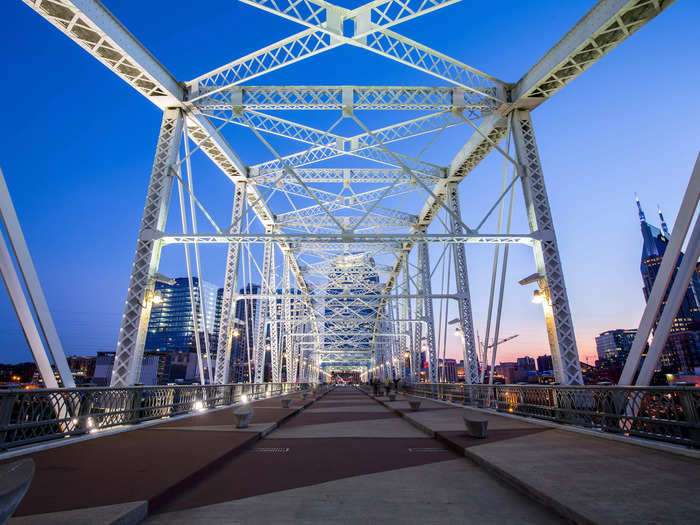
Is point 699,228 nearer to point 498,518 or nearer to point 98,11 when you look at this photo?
point 498,518

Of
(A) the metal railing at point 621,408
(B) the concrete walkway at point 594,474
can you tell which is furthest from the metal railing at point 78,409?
(A) the metal railing at point 621,408

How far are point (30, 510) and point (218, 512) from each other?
60.1 inches

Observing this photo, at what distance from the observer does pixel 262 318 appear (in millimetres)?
27562

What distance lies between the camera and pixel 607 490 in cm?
395

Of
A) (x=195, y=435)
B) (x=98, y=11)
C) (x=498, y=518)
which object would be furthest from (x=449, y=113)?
(x=498, y=518)

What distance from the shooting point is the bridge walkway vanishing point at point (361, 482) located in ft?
12.0

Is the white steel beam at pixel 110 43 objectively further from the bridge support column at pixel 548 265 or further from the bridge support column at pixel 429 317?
the bridge support column at pixel 429 317

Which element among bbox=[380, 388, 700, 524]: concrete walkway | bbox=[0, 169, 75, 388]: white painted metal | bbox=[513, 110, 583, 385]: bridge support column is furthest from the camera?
bbox=[513, 110, 583, 385]: bridge support column

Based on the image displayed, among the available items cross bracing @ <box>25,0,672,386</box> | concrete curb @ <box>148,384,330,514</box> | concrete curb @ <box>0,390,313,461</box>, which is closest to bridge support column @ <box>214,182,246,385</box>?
cross bracing @ <box>25,0,672,386</box>

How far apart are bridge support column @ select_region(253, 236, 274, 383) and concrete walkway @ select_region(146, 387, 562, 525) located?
18992 millimetres

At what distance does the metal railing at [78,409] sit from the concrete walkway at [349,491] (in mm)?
2999

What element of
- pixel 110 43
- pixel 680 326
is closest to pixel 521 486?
pixel 110 43

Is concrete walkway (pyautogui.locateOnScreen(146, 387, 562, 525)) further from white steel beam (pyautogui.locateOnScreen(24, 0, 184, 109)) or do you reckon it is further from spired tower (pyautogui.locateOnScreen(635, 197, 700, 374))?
spired tower (pyautogui.locateOnScreen(635, 197, 700, 374))

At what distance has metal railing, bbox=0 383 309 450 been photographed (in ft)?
19.4
